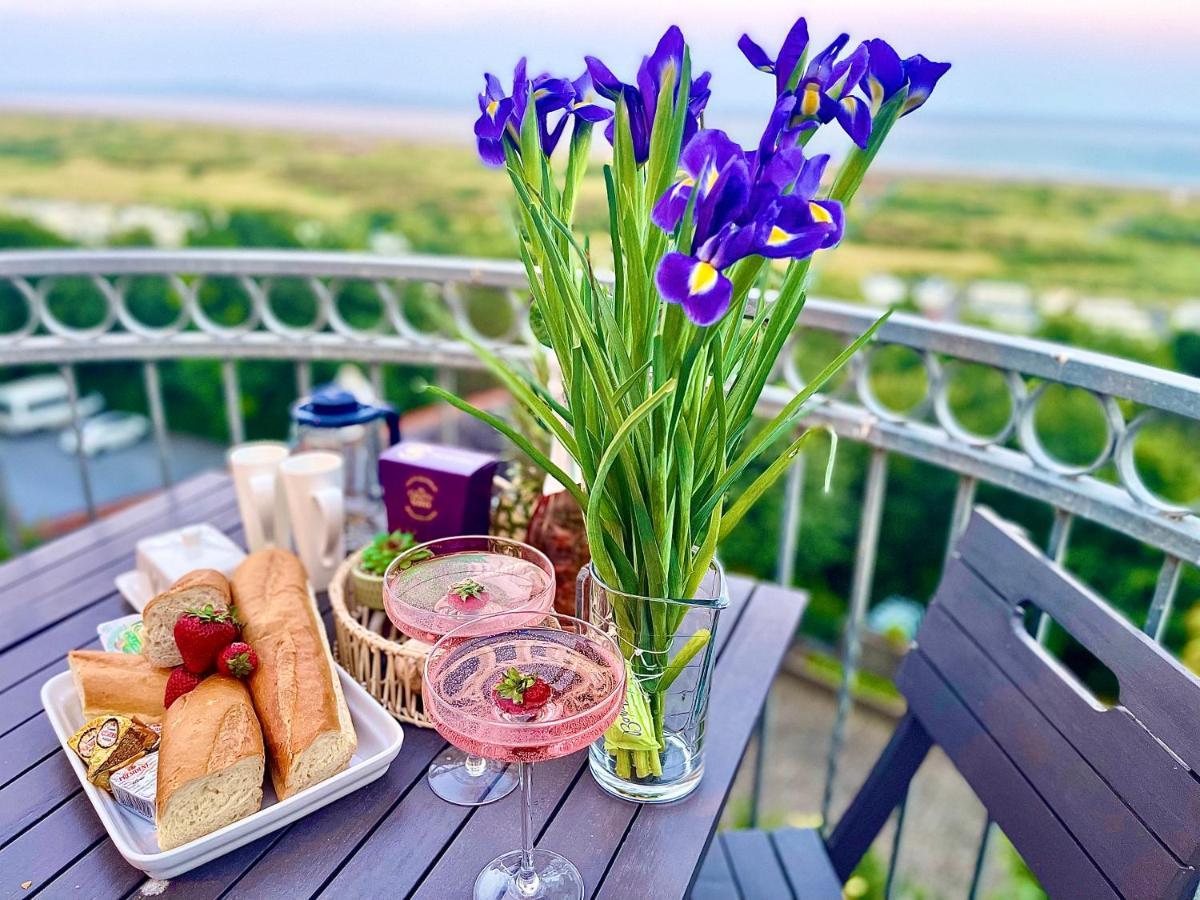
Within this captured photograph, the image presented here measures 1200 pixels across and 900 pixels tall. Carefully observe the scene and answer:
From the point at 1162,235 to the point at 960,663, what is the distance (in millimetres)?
31816

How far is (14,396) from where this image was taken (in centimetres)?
2345

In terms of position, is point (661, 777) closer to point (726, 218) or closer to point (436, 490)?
point (436, 490)

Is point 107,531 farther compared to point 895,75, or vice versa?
point 107,531

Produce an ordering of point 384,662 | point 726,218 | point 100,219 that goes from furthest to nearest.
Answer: point 100,219 → point 384,662 → point 726,218

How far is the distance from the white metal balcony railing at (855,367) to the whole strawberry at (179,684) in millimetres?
1076

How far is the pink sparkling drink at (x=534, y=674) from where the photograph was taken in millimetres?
792

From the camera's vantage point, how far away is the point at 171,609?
1109mm

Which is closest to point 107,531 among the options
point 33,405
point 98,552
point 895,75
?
point 98,552

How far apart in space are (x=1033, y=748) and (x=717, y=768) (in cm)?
40

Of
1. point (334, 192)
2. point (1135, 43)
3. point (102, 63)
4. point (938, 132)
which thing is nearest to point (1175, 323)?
point (1135, 43)

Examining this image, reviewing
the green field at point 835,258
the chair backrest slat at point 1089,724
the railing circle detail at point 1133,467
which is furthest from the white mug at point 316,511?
the green field at point 835,258

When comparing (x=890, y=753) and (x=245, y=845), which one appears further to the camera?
(x=890, y=753)

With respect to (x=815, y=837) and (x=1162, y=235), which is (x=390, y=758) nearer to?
(x=815, y=837)

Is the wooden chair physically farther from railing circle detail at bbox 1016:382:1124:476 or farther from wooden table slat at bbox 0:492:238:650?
wooden table slat at bbox 0:492:238:650
